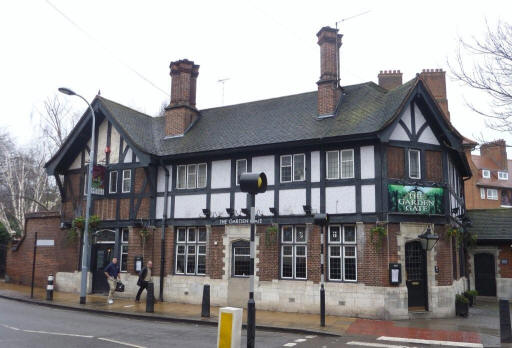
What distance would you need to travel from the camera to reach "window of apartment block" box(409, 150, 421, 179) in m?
16.6

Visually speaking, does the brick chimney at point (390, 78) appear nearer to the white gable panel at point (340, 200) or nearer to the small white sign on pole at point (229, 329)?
the white gable panel at point (340, 200)

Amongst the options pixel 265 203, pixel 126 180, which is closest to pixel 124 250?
pixel 126 180

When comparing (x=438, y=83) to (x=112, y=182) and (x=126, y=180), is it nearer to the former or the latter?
(x=126, y=180)

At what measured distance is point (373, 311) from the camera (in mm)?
15102

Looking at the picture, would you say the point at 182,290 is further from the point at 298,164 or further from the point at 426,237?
the point at 426,237

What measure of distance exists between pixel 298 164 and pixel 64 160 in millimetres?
12204

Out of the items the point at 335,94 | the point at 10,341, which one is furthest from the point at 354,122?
the point at 10,341

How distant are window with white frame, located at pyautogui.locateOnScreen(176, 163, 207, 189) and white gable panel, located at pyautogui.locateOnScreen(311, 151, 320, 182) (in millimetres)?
4899

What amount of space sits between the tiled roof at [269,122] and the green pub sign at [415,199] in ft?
Answer: 7.85

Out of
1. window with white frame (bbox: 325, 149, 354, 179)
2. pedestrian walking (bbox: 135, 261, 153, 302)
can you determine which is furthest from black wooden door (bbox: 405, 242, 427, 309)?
pedestrian walking (bbox: 135, 261, 153, 302)

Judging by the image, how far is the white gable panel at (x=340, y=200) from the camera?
16.1 m

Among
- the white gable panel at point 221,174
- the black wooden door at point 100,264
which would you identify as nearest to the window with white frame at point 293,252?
the white gable panel at point 221,174

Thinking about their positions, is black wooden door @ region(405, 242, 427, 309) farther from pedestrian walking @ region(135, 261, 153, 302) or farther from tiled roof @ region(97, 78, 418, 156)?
pedestrian walking @ region(135, 261, 153, 302)

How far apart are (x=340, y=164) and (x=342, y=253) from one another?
322 cm
